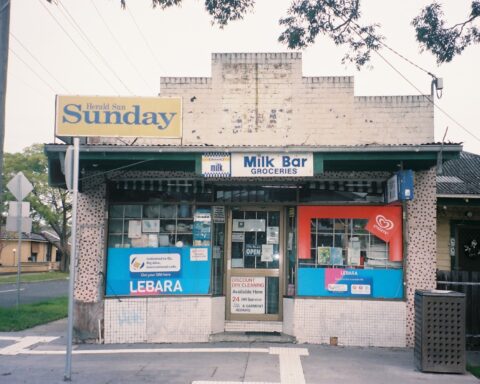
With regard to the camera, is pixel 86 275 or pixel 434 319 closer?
pixel 434 319

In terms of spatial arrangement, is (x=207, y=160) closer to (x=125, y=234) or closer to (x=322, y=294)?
(x=125, y=234)

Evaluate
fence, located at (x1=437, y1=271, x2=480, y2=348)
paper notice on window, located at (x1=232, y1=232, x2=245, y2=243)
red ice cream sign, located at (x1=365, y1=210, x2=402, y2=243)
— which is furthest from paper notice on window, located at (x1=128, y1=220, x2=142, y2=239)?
fence, located at (x1=437, y1=271, x2=480, y2=348)

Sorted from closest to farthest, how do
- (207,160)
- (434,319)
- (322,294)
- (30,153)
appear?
(434,319)
(207,160)
(322,294)
(30,153)

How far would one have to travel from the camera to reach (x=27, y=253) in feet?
172

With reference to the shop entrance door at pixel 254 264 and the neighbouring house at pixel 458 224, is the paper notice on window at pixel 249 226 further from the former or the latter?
the neighbouring house at pixel 458 224

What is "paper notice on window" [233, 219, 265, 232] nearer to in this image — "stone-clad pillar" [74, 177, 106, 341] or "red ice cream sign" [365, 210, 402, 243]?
"red ice cream sign" [365, 210, 402, 243]

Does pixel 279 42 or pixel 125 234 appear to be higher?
pixel 279 42

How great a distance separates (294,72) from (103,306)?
19.2 feet

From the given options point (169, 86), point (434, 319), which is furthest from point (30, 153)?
point (434, 319)

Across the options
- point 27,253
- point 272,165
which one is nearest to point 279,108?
point 272,165

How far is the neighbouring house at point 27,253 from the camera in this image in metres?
47.5

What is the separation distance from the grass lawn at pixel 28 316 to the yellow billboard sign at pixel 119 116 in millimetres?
4863

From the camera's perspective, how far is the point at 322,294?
974 centimetres

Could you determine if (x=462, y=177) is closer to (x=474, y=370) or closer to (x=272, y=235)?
(x=272, y=235)
